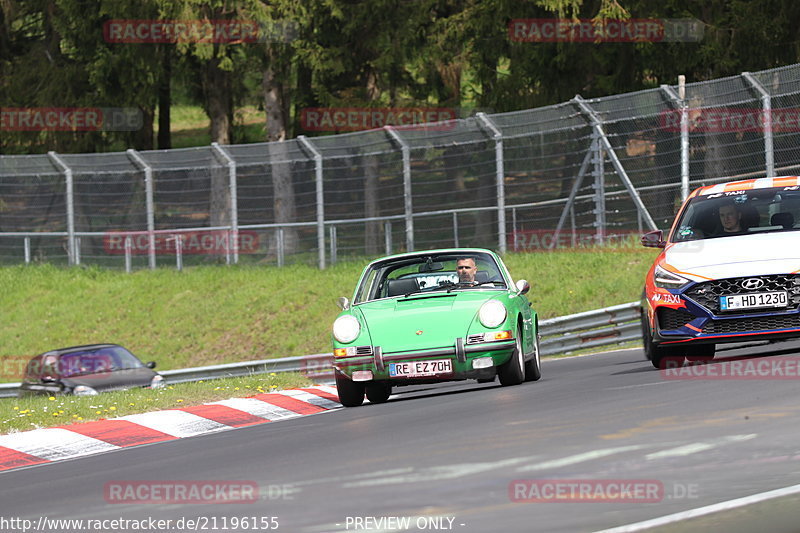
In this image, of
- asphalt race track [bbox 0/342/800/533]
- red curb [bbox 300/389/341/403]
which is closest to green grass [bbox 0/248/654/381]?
red curb [bbox 300/389/341/403]

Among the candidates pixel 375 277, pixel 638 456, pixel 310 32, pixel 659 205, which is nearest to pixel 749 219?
pixel 375 277

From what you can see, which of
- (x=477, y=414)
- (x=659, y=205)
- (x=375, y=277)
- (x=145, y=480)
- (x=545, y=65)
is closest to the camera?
(x=145, y=480)

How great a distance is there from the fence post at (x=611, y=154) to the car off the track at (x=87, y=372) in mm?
8198

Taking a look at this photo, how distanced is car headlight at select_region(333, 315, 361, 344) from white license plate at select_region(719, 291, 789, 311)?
120 inches

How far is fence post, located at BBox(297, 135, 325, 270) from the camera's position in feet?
86.0

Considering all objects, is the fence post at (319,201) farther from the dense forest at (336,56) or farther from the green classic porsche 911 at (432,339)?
the green classic porsche 911 at (432,339)

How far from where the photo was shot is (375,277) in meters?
12.6

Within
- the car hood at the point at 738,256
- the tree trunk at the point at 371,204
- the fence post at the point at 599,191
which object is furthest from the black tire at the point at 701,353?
the tree trunk at the point at 371,204

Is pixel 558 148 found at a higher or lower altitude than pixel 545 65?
lower

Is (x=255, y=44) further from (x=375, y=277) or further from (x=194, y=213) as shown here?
(x=375, y=277)

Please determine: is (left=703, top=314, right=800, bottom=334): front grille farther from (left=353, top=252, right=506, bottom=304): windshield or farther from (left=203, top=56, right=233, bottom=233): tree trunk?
(left=203, top=56, right=233, bottom=233): tree trunk

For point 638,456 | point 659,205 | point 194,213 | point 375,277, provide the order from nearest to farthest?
point 638,456, point 375,277, point 659,205, point 194,213

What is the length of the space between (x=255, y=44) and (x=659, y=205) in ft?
47.0

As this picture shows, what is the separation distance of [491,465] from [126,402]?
6.59m
